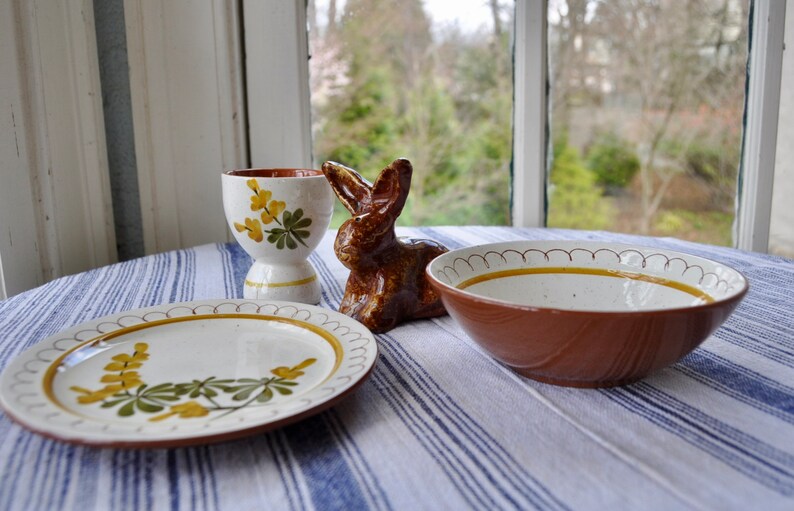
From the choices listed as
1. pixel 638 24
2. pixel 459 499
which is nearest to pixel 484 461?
pixel 459 499

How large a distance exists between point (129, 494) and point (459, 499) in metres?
0.17

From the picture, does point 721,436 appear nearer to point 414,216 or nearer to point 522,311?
point 522,311

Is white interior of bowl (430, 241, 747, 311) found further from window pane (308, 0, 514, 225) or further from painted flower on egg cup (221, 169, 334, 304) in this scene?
window pane (308, 0, 514, 225)

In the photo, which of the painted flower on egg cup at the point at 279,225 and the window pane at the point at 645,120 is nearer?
the painted flower on egg cup at the point at 279,225

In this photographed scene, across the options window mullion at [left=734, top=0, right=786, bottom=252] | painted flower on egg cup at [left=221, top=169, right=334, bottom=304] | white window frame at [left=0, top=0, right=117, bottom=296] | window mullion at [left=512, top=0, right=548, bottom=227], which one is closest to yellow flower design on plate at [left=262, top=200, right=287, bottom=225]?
painted flower on egg cup at [left=221, top=169, right=334, bottom=304]

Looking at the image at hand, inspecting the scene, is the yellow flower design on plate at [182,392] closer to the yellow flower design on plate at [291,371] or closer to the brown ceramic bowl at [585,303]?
the yellow flower design on plate at [291,371]

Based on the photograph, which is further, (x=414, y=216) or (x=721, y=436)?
(x=414, y=216)

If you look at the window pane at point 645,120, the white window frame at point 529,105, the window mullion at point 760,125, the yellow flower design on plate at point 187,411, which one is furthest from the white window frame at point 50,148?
the window pane at point 645,120

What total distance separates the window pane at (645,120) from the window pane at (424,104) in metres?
0.33

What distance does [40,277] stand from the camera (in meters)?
0.95

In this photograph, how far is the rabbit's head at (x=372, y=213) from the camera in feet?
1.90

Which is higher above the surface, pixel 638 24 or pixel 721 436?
pixel 638 24

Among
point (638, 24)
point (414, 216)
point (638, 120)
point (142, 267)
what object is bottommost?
point (414, 216)

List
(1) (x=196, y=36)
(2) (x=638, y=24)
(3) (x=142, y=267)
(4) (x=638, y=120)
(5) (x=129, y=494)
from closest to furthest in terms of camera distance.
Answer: (5) (x=129, y=494) → (3) (x=142, y=267) → (1) (x=196, y=36) → (2) (x=638, y=24) → (4) (x=638, y=120)
